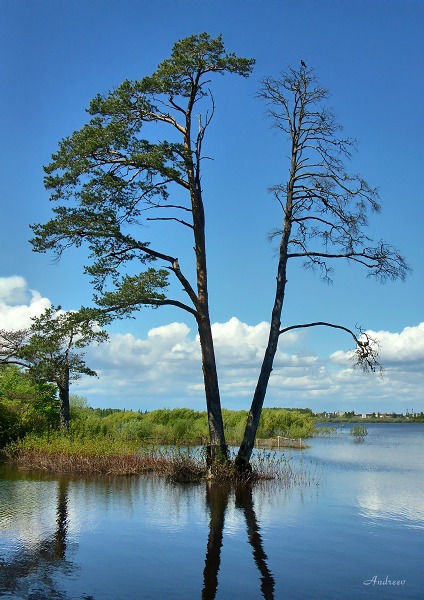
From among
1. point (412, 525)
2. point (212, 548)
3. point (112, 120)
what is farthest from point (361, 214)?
point (212, 548)

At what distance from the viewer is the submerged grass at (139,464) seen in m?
18.4

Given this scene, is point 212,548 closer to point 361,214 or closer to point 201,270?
point 201,270

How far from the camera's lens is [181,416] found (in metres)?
45.8

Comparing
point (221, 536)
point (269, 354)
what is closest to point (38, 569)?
point (221, 536)

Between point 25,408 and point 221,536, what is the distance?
18.4m

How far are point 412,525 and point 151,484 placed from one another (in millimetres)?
7654

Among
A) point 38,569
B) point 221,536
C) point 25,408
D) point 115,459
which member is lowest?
point 221,536

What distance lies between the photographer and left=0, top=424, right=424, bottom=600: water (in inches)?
318

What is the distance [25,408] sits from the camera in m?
27.4

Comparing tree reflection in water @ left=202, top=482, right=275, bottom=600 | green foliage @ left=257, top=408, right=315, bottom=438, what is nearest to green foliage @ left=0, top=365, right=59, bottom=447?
tree reflection in water @ left=202, top=482, right=275, bottom=600

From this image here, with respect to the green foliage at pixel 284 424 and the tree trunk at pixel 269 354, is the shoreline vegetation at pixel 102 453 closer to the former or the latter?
the tree trunk at pixel 269 354
